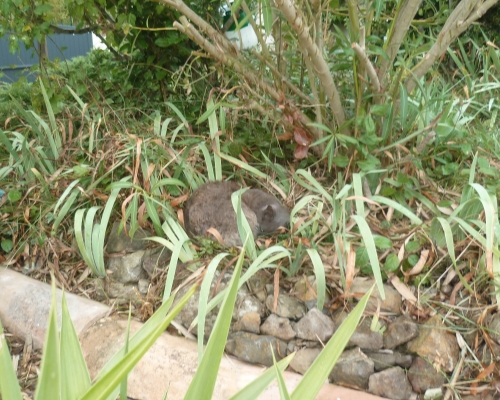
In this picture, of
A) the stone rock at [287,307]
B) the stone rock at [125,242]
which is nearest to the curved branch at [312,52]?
the stone rock at [287,307]

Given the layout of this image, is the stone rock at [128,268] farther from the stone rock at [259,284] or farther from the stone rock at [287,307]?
the stone rock at [287,307]

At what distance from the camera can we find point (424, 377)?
2.06m

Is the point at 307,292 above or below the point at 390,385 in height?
above

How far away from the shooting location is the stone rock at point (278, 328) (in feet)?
7.49

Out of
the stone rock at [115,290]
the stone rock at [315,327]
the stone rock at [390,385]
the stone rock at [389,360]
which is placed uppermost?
the stone rock at [115,290]

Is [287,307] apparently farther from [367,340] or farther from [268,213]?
[268,213]

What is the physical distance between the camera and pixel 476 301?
7.56 ft

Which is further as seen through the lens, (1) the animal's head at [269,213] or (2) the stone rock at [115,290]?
Result: (1) the animal's head at [269,213]

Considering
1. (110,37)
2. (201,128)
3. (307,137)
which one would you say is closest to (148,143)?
(201,128)

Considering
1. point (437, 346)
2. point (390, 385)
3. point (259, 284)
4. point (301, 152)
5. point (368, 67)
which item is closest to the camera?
point (390, 385)

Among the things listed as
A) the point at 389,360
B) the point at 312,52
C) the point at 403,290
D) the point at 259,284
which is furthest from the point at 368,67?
the point at 389,360

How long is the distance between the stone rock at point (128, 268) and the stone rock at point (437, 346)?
1491 mm

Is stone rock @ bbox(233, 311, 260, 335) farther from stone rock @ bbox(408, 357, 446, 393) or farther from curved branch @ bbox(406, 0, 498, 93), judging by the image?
curved branch @ bbox(406, 0, 498, 93)

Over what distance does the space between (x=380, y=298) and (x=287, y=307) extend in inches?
17.3
